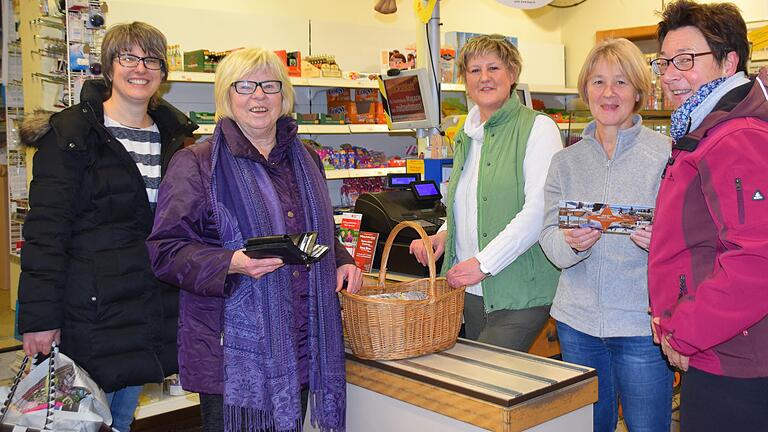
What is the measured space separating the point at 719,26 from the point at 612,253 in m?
0.74

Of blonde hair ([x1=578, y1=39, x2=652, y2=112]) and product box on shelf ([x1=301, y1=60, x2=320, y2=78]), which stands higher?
product box on shelf ([x1=301, y1=60, x2=320, y2=78])

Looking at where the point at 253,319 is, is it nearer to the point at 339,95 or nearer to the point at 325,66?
the point at 325,66

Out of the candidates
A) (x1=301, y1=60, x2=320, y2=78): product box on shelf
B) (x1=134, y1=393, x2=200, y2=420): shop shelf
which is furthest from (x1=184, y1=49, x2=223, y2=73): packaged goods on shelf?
(x1=134, y1=393, x2=200, y2=420): shop shelf

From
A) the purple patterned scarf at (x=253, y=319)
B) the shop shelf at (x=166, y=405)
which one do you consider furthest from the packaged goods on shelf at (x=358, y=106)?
the purple patterned scarf at (x=253, y=319)

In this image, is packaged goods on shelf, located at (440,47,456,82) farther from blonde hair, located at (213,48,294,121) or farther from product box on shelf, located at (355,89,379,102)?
blonde hair, located at (213,48,294,121)

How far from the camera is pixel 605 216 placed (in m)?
2.22

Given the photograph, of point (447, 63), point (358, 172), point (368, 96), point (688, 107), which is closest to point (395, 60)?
point (368, 96)

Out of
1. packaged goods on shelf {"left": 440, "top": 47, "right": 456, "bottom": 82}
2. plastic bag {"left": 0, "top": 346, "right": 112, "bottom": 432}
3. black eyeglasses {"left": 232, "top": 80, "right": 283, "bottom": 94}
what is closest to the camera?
black eyeglasses {"left": 232, "top": 80, "right": 283, "bottom": 94}

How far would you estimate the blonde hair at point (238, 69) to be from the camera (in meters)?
2.25

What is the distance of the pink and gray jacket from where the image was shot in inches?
66.2

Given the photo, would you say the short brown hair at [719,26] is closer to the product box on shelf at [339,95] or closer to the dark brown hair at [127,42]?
the dark brown hair at [127,42]

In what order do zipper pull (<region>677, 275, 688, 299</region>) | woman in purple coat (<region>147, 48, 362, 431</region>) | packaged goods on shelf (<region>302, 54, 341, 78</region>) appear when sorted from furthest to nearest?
packaged goods on shelf (<region>302, 54, 341, 78</region>) < woman in purple coat (<region>147, 48, 362, 431</region>) < zipper pull (<region>677, 275, 688, 299</region>)

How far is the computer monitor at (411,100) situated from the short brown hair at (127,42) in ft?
6.36

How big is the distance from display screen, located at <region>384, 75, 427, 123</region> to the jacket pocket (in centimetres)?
275
